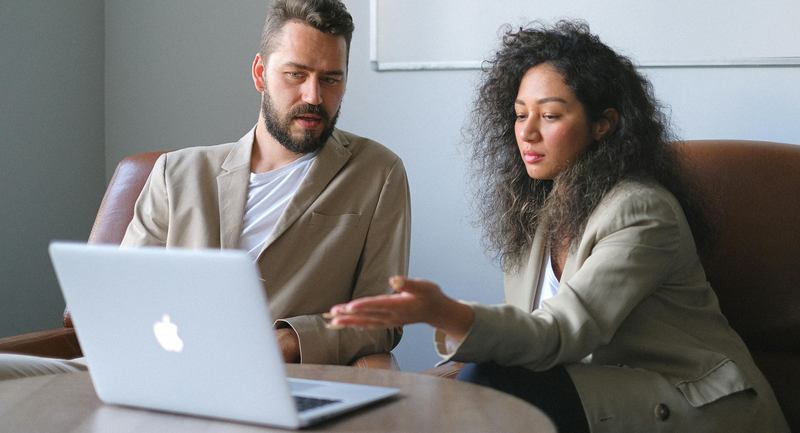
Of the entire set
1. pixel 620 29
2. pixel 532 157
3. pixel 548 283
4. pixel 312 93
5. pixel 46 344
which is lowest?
pixel 46 344

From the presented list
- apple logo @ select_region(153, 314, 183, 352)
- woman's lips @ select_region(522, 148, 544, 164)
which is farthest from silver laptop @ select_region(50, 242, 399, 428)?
woman's lips @ select_region(522, 148, 544, 164)

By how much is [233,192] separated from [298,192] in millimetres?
155

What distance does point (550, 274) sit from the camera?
2.13 metres

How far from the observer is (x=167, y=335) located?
4.41ft

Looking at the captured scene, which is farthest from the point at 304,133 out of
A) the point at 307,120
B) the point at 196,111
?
the point at 196,111

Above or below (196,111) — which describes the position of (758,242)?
below

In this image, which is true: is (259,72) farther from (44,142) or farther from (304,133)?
(44,142)

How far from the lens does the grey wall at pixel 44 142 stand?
336 centimetres

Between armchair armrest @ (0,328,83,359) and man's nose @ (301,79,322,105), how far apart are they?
795 millimetres

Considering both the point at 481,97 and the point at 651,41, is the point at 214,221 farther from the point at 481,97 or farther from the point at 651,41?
the point at 651,41

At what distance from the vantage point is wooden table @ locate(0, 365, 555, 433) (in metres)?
1.32

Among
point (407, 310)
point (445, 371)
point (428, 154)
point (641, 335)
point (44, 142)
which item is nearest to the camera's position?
point (407, 310)

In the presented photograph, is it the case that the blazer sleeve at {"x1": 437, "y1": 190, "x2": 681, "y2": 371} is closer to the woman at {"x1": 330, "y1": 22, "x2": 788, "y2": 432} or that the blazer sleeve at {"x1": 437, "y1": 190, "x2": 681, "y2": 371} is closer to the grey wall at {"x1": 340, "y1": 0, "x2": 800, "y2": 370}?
the woman at {"x1": 330, "y1": 22, "x2": 788, "y2": 432}

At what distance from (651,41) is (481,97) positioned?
1.95 ft
